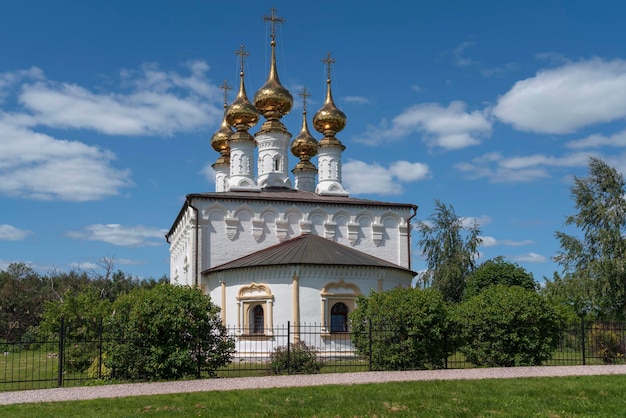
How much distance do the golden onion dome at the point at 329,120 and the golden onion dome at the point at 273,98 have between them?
174cm

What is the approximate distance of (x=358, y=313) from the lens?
1861cm

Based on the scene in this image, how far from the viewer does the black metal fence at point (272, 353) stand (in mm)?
16297

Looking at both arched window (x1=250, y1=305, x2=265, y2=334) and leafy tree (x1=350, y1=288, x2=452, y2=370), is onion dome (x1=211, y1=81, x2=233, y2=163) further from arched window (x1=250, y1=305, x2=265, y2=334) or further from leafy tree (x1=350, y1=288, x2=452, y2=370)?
leafy tree (x1=350, y1=288, x2=452, y2=370)

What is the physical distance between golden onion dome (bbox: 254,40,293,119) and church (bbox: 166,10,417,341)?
0.05 m

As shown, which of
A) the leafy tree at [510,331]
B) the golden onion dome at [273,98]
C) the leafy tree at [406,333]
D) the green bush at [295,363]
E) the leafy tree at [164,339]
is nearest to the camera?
the leafy tree at [164,339]

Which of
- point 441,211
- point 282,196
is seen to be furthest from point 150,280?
point 282,196

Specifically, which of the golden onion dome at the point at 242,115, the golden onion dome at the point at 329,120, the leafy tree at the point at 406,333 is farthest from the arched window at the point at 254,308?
the golden onion dome at the point at 329,120

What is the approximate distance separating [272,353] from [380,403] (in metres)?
6.13

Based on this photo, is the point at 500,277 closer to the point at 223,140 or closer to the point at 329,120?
the point at 329,120

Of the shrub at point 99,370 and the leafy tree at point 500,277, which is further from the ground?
the leafy tree at point 500,277

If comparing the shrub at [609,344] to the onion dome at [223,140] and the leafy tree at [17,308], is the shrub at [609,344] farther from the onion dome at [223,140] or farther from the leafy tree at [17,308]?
the leafy tree at [17,308]

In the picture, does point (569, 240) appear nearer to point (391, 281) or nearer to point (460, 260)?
point (460, 260)

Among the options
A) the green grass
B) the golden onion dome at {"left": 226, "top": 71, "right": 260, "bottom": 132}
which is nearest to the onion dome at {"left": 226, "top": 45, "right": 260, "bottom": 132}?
the golden onion dome at {"left": 226, "top": 71, "right": 260, "bottom": 132}

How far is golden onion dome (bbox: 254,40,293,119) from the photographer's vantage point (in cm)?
3312
